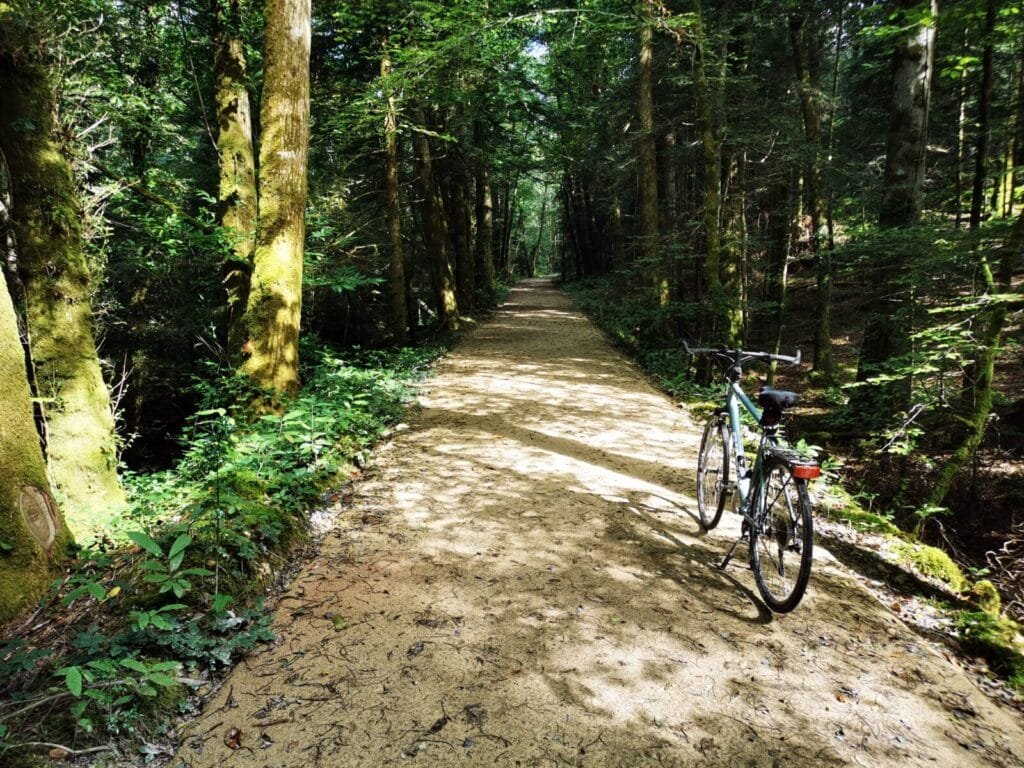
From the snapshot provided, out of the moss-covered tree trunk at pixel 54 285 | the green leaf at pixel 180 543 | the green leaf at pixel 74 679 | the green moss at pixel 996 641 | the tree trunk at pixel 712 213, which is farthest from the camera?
the tree trunk at pixel 712 213

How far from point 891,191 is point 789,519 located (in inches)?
288

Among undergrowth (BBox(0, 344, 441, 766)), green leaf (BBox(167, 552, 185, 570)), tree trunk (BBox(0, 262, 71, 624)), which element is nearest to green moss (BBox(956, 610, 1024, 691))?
undergrowth (BBox(0, 344, 441, 766))

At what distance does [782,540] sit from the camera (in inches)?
127

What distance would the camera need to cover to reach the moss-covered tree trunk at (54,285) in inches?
177

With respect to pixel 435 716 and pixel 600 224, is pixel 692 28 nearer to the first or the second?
pixel 435 716

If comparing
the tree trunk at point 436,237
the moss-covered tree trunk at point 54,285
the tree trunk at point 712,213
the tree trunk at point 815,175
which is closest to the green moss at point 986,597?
the tree trunk at point 712,213

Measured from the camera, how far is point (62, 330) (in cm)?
480

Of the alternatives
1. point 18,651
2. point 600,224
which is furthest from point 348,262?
point 600,224

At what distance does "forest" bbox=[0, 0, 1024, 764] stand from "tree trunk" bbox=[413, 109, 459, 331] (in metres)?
0.10

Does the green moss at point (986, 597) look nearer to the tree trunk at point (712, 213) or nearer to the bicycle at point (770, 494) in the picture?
the bicycle at point (770, 494)

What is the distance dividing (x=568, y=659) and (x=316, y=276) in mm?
6964

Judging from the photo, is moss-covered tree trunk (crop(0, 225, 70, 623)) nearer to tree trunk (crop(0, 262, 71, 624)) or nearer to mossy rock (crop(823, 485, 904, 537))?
tree trunk (crop(0, 262, 71, 624))

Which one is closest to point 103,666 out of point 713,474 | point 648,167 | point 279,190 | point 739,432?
point 739,432

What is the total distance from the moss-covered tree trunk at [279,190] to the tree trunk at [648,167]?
314 inches
